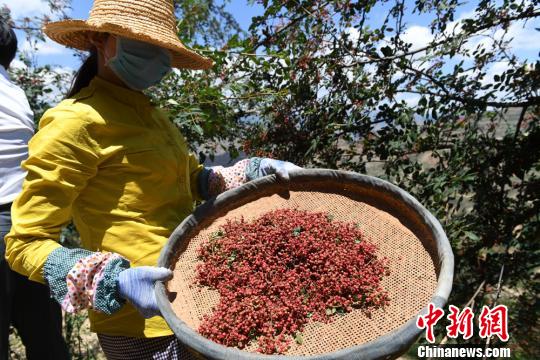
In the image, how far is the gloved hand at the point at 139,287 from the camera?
105cm

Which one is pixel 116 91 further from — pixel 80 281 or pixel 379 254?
pixel 379 254

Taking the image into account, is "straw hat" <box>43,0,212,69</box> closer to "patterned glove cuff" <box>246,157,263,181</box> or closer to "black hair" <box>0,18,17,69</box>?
"patterned glove cuff" <box>246,157,263,181</box>

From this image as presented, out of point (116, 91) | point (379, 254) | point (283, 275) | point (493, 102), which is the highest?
point (493, 102)

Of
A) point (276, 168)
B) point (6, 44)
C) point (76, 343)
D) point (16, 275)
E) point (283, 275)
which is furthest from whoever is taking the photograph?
point (76, 343)

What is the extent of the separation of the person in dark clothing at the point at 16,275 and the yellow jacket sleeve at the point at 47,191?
29.2 inches

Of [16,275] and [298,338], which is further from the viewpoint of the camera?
[16,275]

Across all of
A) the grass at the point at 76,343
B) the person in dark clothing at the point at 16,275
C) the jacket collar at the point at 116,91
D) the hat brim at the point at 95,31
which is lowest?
the grass at the point at 76,343

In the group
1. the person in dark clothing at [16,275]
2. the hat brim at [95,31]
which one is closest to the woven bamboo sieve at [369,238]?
the hat brim at [95,31]

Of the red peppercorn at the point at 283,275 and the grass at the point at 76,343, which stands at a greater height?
the red peppercorn at the point at 283,275

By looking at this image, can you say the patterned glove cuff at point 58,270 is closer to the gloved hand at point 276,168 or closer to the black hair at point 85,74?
the black hair at point 85,74

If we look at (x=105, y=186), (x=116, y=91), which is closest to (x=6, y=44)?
(x=116, y=91)

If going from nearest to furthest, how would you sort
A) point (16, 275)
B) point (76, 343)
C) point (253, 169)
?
point (253, 169)
point (16, 275)
point (76, 343)

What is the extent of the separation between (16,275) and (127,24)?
1.26 m

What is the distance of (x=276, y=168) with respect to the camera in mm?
1487
